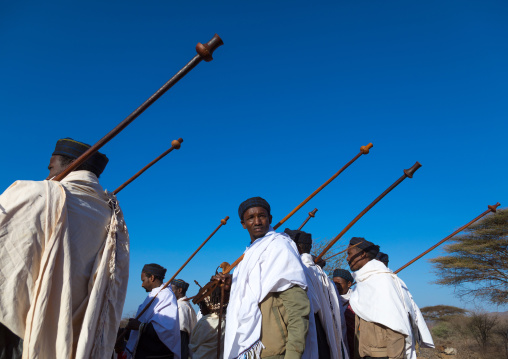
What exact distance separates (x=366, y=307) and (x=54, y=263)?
3.45 metres

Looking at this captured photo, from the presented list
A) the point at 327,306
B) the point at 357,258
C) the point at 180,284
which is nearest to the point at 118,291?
the point at 327,306

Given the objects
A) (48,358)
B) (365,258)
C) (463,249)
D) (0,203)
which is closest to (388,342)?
(365,258)

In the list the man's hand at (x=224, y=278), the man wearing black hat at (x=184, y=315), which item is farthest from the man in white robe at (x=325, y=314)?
the man wearing black hat at (x=184, y=315)

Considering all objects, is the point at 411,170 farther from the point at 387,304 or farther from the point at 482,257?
the point at 482,257

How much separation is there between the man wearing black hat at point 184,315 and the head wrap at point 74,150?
419cm

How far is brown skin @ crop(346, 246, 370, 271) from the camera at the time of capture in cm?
508

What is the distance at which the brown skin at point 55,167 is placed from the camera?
96.8 inches

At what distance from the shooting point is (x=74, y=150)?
2.51 meters

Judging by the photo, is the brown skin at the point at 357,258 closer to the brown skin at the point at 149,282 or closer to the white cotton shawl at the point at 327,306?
the white cotton shawl at the point at 327,306

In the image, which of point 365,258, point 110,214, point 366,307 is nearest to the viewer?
point 110,214

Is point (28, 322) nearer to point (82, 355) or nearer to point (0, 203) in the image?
point (82, 355)

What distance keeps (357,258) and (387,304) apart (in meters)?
0.93

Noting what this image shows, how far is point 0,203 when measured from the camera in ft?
6.10

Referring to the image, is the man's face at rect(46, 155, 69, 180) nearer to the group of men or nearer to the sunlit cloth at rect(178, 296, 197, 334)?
the group of men
